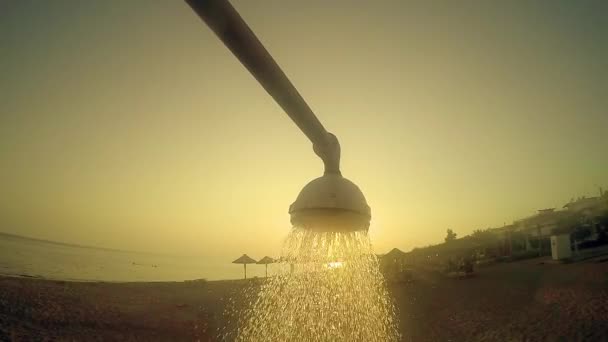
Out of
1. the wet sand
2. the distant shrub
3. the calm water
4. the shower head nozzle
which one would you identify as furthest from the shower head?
the calm water

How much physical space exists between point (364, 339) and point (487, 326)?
5.12 metres

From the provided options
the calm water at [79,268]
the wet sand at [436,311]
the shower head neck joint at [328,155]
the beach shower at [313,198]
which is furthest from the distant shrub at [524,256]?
the calm water at [79,268]

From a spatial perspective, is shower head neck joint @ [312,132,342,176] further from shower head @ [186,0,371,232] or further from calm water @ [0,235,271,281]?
calm water @ [0,235,271,281]

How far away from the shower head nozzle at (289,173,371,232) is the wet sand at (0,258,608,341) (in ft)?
41.2

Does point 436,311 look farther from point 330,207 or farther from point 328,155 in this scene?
point 330,207

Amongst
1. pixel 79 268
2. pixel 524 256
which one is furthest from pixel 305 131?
pixel 79 268

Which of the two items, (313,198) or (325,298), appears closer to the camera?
(313,198)

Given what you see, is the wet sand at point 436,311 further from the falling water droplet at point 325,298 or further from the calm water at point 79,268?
the calm water at point 79,268

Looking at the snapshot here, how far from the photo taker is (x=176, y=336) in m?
12.4

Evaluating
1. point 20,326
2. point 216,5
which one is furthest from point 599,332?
point 20,326

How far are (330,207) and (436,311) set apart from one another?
16.6 meters

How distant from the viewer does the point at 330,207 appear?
50.0 inches

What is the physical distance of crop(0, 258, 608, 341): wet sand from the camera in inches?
419

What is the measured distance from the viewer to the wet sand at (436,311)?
34.9ft
